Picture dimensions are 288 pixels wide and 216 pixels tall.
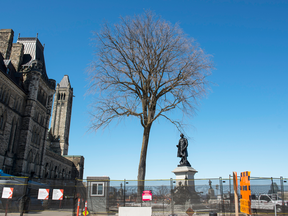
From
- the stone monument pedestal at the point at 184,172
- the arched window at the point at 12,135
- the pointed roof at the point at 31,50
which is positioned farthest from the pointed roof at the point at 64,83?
the stone monument pedestal at the point at 184,172

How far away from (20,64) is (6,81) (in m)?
8.01

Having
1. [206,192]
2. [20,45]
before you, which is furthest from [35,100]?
[206,192]

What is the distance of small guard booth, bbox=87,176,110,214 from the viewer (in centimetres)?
1325

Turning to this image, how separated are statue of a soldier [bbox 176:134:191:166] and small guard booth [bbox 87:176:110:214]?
17.5 feet

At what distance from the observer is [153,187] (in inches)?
502

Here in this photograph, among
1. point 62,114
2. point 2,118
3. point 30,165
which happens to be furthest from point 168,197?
point 62,114

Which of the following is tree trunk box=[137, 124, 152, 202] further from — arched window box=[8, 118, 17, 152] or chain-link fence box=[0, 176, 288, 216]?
arched window box=[8, 118, 17, 152]

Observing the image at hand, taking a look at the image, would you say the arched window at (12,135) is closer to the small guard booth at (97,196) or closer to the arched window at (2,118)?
the arched window at (2,118)

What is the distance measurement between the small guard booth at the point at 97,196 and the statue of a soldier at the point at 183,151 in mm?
5336

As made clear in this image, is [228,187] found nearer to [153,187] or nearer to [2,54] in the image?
[153,187]

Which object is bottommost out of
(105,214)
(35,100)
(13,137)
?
(105,214)

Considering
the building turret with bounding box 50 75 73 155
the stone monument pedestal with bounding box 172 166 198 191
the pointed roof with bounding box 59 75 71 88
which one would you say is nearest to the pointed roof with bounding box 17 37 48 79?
the stone monument pedestal with bounding box 172 166 198 191

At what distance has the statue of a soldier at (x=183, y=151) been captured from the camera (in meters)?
15.9

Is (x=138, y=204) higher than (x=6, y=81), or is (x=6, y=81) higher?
(x=6, y=81)
